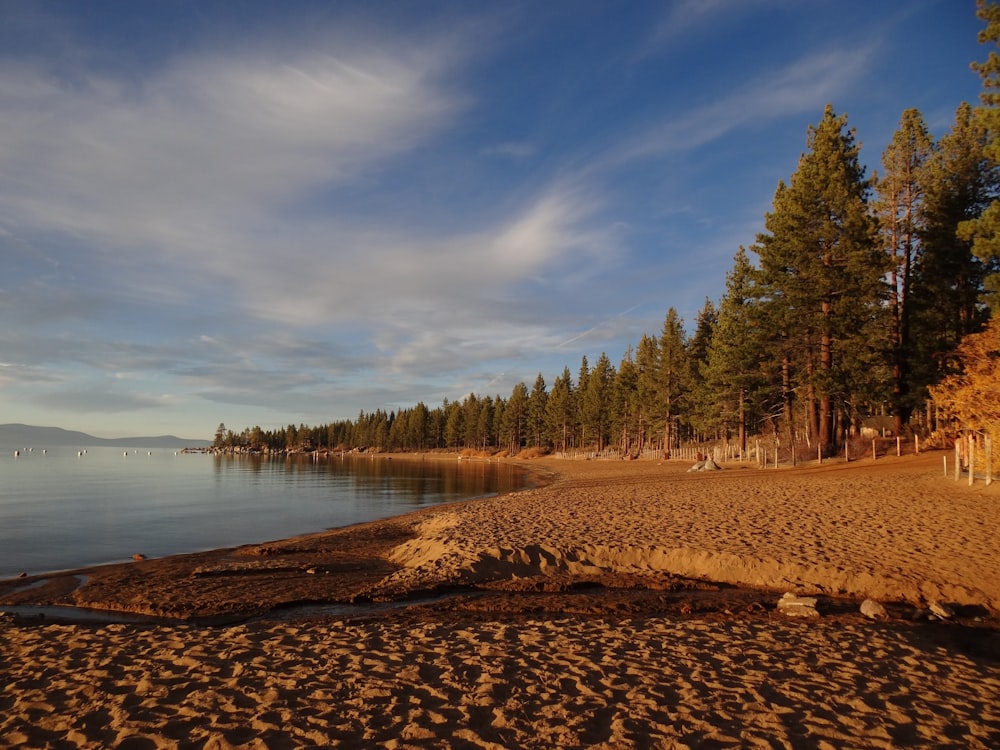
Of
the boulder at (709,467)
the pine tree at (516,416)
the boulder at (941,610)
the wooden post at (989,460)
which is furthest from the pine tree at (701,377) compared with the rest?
the pine tree at (516,416)

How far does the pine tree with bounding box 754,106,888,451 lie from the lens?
91.5ft

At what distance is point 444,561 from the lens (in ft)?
41.7

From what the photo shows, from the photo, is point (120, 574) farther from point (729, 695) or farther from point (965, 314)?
point (965, 314)

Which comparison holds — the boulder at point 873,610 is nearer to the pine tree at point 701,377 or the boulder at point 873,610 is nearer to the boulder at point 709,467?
the boulder at point 709,467

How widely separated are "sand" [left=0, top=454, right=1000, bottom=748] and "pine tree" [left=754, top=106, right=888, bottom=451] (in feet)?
47.6

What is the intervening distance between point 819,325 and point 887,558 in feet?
67.3

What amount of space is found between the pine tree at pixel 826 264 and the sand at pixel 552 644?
47.6 ft

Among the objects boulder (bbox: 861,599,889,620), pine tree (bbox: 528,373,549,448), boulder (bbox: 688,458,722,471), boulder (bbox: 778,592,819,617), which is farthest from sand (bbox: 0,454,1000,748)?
pine tree (bbox: 528,373,549,448)

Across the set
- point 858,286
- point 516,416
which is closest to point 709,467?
point 858,286

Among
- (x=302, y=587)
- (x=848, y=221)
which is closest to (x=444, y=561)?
(x=302, y=587)

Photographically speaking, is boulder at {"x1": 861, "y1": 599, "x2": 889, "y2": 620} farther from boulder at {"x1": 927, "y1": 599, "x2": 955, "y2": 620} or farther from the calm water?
the calm water

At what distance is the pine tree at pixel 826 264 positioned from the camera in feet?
91.5

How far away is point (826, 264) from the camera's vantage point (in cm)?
2931

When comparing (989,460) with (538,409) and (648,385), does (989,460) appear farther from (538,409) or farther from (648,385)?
(538,409)
